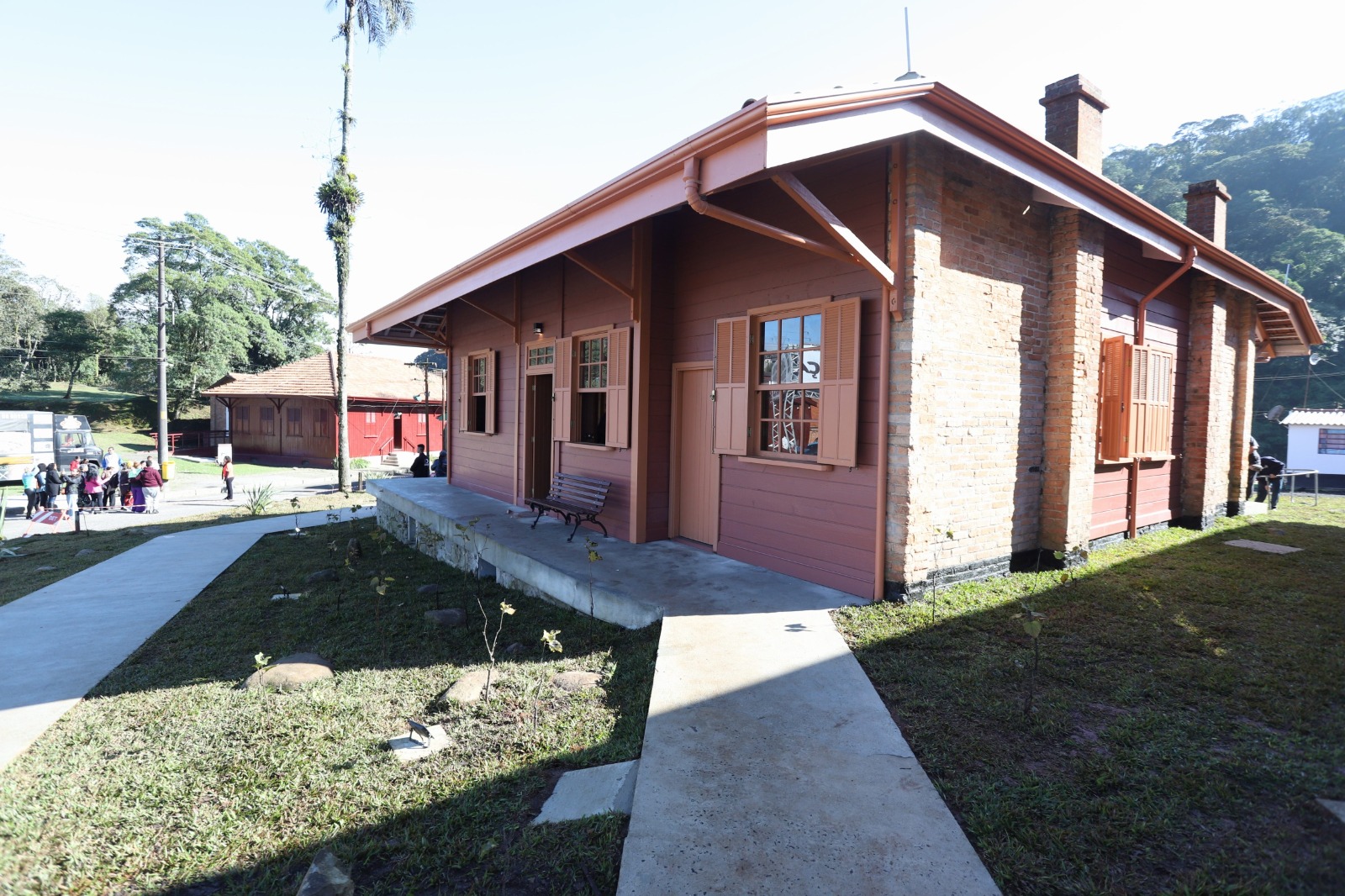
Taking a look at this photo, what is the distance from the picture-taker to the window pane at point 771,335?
5.97m

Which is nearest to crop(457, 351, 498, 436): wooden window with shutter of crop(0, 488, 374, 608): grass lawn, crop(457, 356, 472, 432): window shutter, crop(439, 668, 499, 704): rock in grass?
crop(457, 356, 472, 432): window shutter

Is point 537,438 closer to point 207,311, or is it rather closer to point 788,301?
point 788,301

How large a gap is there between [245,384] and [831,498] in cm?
3073

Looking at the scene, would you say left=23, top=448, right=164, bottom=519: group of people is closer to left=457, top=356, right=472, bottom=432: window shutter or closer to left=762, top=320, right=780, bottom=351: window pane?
left=457, top=356, right=472, bottom=432: window shutter

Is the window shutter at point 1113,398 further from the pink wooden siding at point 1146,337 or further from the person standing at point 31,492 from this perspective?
the person standing at point 31,492

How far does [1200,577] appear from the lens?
5.99m

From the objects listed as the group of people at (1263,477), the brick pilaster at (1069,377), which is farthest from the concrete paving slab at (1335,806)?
the group of people at (1263,477)

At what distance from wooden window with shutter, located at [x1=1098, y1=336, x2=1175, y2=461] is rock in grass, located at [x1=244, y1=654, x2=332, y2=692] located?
24.3 ft

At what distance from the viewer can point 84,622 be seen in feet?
19.2

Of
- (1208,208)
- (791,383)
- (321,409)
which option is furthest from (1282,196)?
(321,409)

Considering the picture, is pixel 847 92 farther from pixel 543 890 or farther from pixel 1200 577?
pixel 1200 577

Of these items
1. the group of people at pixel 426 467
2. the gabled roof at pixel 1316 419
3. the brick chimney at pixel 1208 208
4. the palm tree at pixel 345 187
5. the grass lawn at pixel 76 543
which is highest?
the palm tree at pixel 345 187

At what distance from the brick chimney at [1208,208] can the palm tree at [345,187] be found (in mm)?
17835

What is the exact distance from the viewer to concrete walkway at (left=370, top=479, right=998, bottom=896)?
2.16 meters
